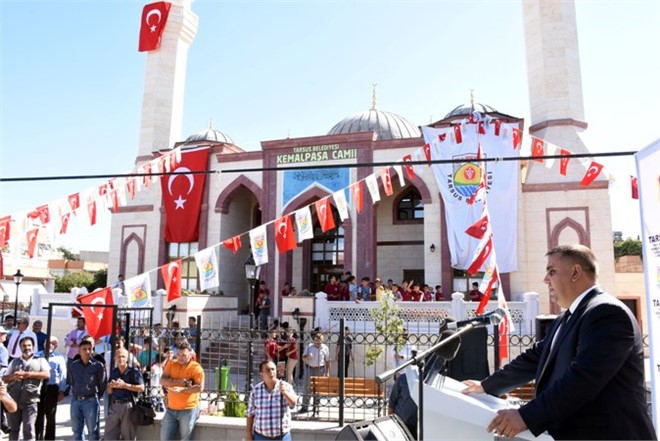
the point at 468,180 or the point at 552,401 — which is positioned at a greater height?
the point at 468,180

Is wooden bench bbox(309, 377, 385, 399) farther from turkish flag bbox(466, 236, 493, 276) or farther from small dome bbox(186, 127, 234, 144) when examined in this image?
small dome bbox(186, 127, 234, 144)

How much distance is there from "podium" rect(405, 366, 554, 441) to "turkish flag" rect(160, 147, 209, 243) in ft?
52.6

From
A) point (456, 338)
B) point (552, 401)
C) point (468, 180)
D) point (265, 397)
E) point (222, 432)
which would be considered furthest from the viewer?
point (468, 180)

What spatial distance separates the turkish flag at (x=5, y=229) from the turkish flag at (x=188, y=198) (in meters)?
7.99

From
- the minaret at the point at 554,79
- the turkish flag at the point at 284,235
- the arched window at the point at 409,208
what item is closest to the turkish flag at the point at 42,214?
the turkish flag at the point at 284,235

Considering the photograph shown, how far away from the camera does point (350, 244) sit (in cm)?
1549

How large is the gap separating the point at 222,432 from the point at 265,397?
158 centimetres

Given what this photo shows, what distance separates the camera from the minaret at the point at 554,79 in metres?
14.3

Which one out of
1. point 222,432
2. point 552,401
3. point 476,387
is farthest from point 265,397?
point 552,401

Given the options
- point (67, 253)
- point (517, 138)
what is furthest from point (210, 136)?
point (67, 253)

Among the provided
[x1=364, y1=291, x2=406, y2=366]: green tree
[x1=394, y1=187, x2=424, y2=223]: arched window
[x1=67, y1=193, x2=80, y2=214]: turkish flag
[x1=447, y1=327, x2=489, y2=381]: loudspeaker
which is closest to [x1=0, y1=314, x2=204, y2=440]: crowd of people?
[x1=447, y1=327, x2=489, y2=381]: loudspeaker

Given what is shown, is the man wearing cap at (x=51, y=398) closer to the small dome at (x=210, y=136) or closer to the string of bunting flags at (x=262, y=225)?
the string of bunting flags at (x=262, y=225)

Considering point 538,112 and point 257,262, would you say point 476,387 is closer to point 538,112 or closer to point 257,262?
point 257,262

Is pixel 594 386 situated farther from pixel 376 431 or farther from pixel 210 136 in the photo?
pixel 210 136
